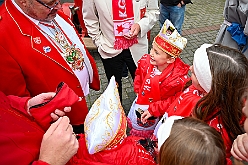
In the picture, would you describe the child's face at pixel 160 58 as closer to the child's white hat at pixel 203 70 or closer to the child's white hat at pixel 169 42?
the child's white hat at pixel 169 42

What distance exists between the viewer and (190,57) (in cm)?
471

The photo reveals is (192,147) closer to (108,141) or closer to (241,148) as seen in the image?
(241,148)

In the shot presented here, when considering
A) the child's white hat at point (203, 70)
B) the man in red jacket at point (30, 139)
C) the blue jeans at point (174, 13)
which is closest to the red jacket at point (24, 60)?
the man in red jacket at point (30, 139)

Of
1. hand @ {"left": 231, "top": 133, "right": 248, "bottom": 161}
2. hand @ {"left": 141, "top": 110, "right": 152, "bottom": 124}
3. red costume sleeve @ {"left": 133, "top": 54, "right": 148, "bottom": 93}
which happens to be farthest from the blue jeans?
hand @ {"left": 231, "top": 133, "right": 248, "bottom": 161}

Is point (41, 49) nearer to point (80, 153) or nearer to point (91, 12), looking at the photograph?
point (80, 153)

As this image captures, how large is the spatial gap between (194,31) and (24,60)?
4.81 metres

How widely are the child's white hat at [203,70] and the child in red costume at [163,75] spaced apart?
448 mm

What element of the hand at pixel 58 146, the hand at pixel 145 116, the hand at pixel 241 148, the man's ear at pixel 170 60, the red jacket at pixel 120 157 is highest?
the hand at pixel 58 146

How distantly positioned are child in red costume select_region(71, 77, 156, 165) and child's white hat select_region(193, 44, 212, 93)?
0.64 meters

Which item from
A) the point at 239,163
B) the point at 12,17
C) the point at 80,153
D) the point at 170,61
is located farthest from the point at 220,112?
the point at 12,17

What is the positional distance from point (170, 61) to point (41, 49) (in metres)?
1.18

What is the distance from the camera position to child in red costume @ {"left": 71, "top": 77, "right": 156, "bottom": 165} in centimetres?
147

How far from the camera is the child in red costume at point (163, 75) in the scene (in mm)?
2170

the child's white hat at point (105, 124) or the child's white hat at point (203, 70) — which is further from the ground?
the child's white hat at point (203, 70)
